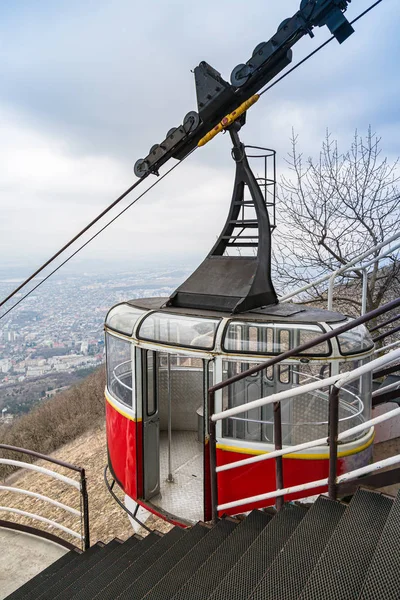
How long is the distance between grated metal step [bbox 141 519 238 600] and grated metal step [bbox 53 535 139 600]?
75 centimetres

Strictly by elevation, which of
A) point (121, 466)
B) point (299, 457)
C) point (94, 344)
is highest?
point (299, 457)

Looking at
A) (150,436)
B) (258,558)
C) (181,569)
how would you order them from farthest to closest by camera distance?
(150,436) → (181,569) → (258,558)

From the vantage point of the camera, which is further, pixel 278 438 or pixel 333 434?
pixel 278 438

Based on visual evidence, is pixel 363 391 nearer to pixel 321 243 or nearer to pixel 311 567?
pixel 311 567

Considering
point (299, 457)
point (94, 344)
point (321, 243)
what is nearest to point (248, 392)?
point (299, 457)

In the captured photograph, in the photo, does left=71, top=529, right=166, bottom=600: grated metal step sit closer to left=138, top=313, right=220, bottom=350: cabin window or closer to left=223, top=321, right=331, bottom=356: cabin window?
left=138, top=313, right=220, bottom=350: cabin window

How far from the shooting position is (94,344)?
43.4m

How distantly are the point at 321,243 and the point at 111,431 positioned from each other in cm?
714

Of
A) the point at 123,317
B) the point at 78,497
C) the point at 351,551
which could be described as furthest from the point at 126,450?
the point at 78,497

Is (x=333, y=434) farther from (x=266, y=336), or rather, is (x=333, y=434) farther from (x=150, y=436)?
(x=150, y=436)

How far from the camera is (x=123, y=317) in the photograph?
5559 mm

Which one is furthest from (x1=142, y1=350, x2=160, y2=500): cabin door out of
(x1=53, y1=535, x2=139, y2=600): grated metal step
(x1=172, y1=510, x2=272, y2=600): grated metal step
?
(x1=172, y1=510, x2=272, y2=600): grated metal step

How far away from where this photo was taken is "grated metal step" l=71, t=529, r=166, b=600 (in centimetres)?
364

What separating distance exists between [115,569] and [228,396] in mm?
2130
